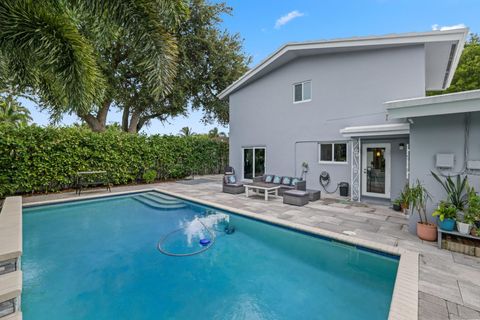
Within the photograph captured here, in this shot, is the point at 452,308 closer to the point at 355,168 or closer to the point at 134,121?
the point at 355,168

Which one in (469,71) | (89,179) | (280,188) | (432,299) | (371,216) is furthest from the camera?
(469,71)

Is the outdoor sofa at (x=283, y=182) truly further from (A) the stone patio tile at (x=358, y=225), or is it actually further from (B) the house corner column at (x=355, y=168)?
(A) the stone patio tile at (x=358, y=225)

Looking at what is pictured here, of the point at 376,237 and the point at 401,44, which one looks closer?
the point at 376,237

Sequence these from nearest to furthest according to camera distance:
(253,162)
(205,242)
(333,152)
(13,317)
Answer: (13,317) < (205,242) < (333,152) < (253,162)

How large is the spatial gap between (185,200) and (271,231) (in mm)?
5251

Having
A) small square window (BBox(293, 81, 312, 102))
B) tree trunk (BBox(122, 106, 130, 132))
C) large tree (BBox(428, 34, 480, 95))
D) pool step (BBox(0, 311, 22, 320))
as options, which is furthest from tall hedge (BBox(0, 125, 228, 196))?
large tree (BBox(428, 34, 480, 95))

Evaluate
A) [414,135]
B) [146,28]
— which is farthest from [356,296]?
[146,28]

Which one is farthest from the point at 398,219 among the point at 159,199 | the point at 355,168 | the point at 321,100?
the point at 159,199

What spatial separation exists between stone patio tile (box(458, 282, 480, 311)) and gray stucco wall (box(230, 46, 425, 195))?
22.9 ft

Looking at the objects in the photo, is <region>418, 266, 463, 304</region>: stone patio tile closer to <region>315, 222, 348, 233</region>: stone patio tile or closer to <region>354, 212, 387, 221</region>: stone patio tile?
<region>315, 222, 348, 233</region>: stone patio tile

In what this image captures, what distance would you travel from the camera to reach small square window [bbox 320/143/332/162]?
1120 centimetres

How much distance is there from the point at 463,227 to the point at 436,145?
77.4 inches

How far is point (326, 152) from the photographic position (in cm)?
1134

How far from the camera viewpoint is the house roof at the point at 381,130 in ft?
27.0
